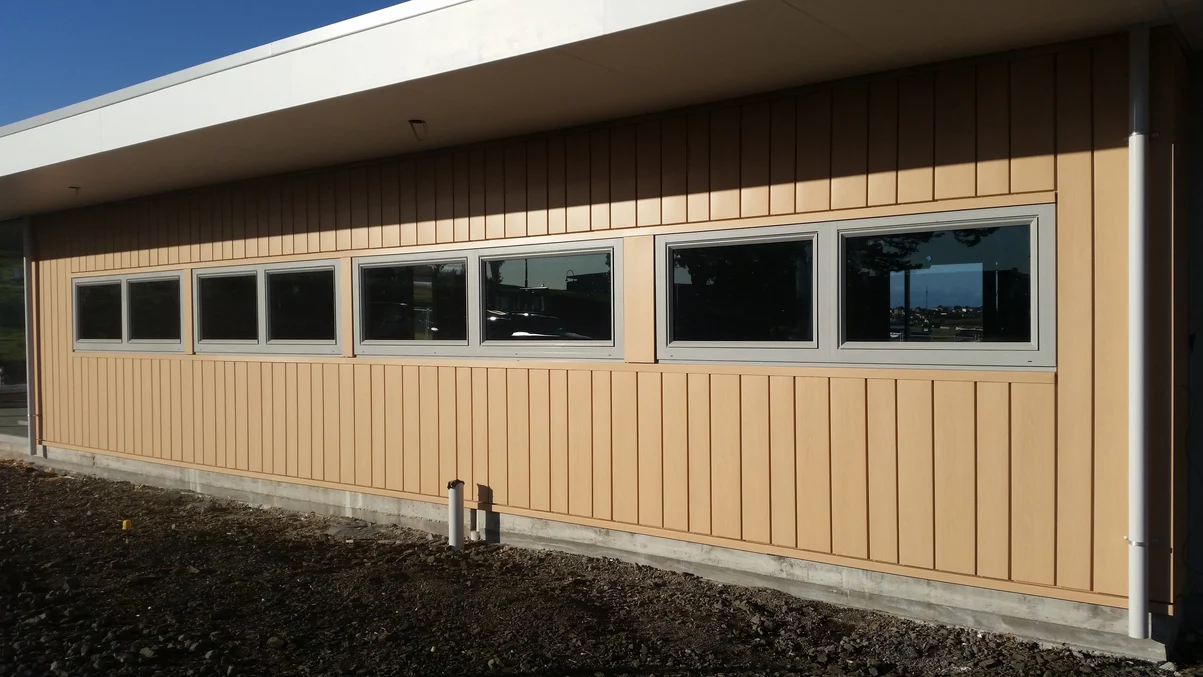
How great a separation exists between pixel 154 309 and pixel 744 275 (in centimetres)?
643

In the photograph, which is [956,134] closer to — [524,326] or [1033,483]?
[1033,483]

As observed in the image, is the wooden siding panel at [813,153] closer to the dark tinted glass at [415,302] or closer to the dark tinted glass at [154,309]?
the dark tinted glass at [415,302]

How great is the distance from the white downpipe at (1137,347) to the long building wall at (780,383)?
0.26ft

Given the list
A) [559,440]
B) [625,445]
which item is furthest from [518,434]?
[625,445]

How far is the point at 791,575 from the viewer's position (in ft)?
15.8

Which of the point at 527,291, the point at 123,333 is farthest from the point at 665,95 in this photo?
the point at 123,333

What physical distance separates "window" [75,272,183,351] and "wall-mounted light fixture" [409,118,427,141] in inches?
149

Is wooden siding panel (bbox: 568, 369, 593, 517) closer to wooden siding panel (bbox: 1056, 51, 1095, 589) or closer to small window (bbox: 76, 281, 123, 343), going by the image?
wooden siding panel (bbox: 1056, 51, 1095, 589)

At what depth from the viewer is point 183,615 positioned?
475 cm

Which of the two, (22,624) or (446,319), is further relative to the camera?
(446,319)

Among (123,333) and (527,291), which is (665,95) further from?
(123,333)

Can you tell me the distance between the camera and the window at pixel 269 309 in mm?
7094

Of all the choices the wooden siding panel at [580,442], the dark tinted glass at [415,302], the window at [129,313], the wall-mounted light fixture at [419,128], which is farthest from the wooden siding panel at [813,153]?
the window at [129,313]

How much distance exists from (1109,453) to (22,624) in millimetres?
5517
